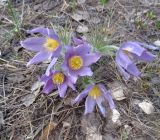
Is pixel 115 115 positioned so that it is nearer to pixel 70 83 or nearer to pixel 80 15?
pixel 70 83

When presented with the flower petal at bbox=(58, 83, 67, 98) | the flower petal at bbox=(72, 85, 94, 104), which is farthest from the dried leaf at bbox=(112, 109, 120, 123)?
the flower petal at bbox=(58, 83, 67, 98)

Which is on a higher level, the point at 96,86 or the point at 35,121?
the point at 96,86

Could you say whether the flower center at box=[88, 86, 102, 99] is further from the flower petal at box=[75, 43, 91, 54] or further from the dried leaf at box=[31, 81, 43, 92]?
the dried leaf at box=[31, 81, 43, 92]

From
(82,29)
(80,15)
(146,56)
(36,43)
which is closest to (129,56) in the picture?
(146,56)

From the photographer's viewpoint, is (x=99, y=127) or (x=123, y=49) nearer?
(x=123, y=49)

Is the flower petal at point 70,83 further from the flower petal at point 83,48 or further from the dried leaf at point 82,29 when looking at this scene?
the dried leaf at point 82,29

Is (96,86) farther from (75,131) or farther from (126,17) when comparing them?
(126,17)

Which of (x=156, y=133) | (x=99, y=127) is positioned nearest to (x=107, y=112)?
(x=99, y=127)
